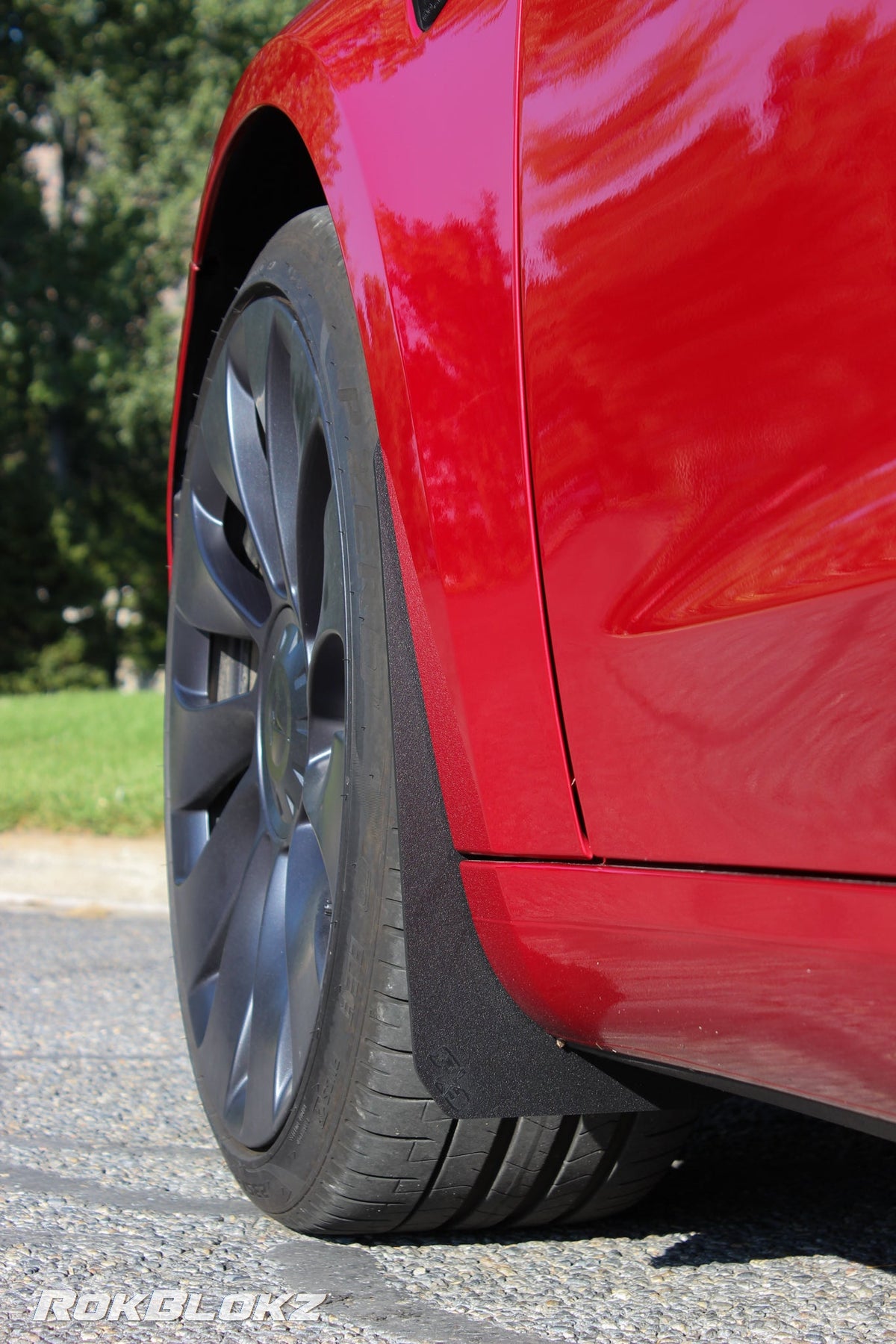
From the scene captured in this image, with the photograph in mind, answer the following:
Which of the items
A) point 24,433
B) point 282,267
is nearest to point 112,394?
point 24,433

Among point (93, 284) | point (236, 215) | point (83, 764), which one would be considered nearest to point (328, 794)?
point (236, 215)

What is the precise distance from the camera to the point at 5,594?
88.3 feet

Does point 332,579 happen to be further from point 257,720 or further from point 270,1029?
point 270,1029

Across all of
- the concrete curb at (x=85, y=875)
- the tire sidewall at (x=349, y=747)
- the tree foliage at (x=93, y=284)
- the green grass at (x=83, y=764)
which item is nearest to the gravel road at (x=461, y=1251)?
the tire sidewall at (x=349, y=747)

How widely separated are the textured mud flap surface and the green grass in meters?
3.59

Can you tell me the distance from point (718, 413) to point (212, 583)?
1160 millimetres

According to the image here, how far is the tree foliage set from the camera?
24.5 m

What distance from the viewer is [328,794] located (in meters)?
1.55

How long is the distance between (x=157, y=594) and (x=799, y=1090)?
2849cm

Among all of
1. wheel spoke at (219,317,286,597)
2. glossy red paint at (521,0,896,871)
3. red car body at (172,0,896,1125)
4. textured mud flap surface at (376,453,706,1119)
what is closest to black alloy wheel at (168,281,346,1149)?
wheel spoke at (219,317,286,597)

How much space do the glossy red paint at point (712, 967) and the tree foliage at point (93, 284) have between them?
23349mm

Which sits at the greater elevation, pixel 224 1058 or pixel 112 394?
pixel 112 394

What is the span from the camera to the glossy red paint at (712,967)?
0.97m

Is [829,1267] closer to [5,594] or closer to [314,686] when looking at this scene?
[314,686]
